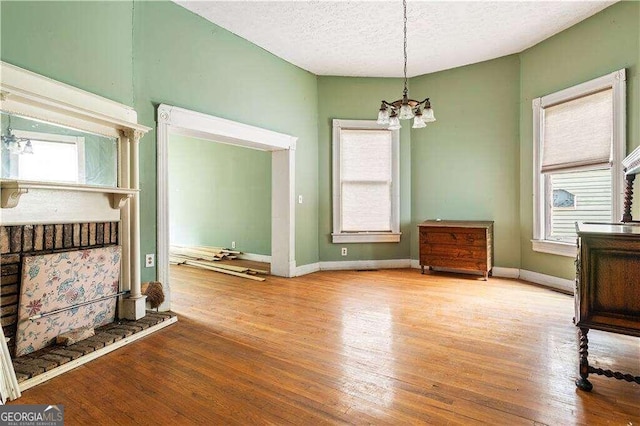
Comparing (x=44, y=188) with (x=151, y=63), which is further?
(x=151, y=63)

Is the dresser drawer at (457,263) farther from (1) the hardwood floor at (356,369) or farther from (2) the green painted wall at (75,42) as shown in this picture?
(2) the green painted wall at (75,42)

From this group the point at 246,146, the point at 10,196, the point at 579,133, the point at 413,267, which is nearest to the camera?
the point at 10,196

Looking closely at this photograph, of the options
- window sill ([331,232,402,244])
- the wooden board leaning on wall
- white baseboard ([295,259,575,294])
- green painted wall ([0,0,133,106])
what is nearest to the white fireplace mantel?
green painted wall ([0,0,133,106])

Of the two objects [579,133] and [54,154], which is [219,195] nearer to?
[54,154]

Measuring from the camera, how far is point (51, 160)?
2346mm

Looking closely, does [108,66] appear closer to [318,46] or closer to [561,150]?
[318,46]

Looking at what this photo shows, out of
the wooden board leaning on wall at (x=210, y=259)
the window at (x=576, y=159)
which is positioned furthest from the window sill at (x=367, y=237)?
the window at (x=576, y=159)

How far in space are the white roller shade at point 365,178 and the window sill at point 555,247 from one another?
6.92 ft

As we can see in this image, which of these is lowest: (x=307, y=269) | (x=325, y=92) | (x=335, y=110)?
(x=307, y=269)

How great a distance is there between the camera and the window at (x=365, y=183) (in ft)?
17.6

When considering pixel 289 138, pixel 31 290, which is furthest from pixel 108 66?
pixel 289 138

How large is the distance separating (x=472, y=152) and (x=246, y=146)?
3315mm

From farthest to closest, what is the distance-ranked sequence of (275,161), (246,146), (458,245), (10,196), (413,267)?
(413,267), (275,161), (458,245), (246,146), (10,196)

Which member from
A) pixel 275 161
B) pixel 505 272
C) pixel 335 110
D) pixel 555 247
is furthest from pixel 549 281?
pixel 275 161
